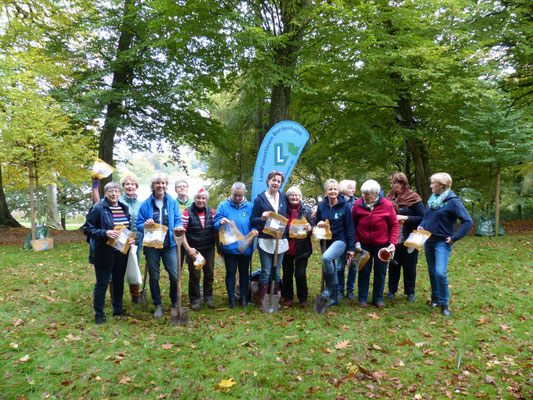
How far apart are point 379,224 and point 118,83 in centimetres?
1110

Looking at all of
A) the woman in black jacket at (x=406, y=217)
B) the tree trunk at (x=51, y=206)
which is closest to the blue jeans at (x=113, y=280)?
the woman in black jacket at (x=406, y=217)

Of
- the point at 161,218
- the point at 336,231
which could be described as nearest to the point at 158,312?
the point at 161,218

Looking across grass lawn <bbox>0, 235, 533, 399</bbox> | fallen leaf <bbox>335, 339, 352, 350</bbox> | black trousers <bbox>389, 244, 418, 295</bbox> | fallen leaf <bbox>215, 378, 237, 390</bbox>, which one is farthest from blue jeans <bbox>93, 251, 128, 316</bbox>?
black trousers <bbox>389, 244, 418, 295</bbox>

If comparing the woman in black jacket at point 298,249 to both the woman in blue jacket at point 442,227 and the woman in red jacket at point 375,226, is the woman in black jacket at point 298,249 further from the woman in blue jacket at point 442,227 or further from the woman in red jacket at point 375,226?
the woman in blue jacket at point 442,227

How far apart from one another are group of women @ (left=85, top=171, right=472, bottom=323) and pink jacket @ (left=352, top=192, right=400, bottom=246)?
0.05 feet

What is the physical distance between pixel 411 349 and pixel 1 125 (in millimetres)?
11273

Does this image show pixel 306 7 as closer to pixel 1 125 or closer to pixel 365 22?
pixel 365 22

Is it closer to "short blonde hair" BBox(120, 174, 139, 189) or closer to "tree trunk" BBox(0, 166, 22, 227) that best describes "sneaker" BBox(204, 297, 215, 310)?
"short blonde hair" BBox(120, 174, 139, 189)

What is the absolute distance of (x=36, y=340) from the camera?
400cm

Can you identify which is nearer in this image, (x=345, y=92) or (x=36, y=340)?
(x=36, y=340)

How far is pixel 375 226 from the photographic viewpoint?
5133 mm

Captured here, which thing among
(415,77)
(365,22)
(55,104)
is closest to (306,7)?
(365,22)

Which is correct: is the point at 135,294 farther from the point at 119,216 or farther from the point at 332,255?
the point at 332,255

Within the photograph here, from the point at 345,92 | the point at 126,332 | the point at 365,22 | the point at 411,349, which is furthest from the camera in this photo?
the point at 345,92
